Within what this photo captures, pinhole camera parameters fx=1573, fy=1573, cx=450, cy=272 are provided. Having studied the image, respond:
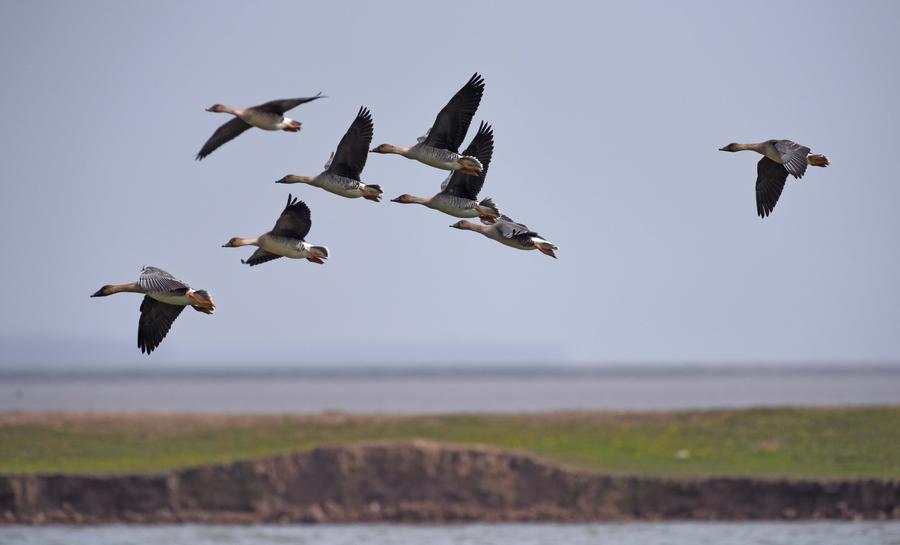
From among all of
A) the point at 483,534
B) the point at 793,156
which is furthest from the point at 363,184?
the point at 483,534

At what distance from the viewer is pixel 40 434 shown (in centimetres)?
4512

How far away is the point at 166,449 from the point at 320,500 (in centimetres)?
626

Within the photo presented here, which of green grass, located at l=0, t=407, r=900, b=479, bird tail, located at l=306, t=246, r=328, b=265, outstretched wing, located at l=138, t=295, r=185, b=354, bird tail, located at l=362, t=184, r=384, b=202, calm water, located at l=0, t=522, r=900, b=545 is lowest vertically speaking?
calm water, located at l=0, t=522, r=900, b=545

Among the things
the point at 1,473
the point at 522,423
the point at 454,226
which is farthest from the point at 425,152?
the point at 522,423

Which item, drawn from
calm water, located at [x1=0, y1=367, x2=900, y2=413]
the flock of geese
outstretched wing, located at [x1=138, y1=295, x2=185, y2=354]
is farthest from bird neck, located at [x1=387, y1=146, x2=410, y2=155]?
calm water, located at [x1=0, y1=367, x2=900, y2=413]

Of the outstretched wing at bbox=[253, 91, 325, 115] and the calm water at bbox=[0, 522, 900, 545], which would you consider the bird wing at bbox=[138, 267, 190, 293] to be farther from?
the calm water at bbox=[0, 522, 900, 545]

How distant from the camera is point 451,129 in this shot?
22531mm

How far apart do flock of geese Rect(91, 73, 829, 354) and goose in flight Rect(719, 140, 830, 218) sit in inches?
0.5

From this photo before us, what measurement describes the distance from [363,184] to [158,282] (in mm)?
3077

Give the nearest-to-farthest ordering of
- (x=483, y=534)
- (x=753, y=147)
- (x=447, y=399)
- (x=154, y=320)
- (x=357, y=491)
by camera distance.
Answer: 1. (x=154, y=320)
2. (x=753, y=147)
3. (x=483, y=534)
4. (x=357, y=491)
5. (x=447, y=399)

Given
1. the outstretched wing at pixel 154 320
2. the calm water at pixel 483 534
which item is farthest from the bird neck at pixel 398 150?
the calm water at pixel 483 534

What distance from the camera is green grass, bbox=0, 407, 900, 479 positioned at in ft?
128

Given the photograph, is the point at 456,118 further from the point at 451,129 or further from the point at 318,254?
the point at 318,254

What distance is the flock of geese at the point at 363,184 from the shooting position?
21000 millimetres
